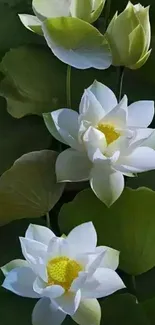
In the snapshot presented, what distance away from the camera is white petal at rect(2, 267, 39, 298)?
416 millimetres

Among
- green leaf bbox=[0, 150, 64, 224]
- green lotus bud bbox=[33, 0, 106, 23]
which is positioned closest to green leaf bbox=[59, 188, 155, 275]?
green leaf bbox=[0, 150, 64, 224]

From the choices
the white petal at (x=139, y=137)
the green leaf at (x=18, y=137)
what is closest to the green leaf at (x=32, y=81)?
the green leaf at (x=18, y=137)

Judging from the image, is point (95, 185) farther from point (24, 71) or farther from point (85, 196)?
point (24, 71)

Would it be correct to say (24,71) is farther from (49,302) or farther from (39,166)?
(49,302)

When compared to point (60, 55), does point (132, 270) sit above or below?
below

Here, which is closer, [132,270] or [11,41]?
[132,270]

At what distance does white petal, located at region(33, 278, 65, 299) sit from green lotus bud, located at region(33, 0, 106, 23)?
0.22m

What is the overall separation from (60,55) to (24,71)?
7 cm

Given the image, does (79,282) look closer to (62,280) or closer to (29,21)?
(62,280)

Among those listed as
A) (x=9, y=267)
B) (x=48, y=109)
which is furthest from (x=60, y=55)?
(x=9, y=267)

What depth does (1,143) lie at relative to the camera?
20.6 inches

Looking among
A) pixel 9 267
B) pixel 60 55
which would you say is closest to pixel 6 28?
pixel 60 55

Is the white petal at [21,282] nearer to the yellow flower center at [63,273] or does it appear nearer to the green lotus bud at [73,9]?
the yellow flower center at [63,273]

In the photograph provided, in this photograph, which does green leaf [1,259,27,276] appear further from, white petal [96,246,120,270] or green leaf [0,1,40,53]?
green leaf [0,1,40,53]
